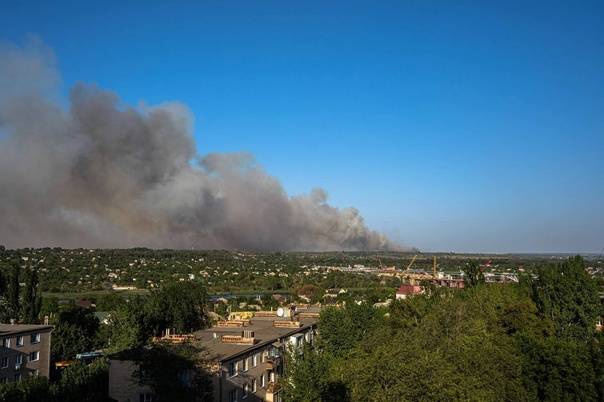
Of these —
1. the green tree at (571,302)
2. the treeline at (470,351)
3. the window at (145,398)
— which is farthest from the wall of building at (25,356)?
the green tree at (571,302)

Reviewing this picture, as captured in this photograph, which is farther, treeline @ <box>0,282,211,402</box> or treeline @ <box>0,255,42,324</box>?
treeline @ <box>0,255,42,324</box>

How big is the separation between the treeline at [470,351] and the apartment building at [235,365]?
2800 mm

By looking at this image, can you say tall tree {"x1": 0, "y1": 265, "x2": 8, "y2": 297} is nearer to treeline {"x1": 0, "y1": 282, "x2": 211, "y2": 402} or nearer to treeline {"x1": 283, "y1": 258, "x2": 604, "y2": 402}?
treeline {"x1": 0, "y1": 282, "x2": 211, "y2": 402}

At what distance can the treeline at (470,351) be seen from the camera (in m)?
22.2

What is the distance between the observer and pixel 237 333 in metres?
36.8

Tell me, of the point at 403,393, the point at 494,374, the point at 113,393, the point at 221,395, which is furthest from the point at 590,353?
the point at 113,393

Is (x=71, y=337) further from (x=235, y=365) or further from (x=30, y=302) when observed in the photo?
(x=235, y=365)

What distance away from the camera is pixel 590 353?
3453 centimetres

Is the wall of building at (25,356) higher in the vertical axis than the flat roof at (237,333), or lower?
lower

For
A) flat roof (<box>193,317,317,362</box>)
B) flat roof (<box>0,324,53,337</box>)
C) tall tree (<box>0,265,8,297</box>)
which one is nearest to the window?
flat roof (<box>193,317,317,362</box>)

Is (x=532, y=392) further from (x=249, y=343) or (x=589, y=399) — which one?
(x=249, y=343)

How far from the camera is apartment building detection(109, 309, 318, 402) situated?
94.0 feet

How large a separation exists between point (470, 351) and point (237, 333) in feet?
48.2

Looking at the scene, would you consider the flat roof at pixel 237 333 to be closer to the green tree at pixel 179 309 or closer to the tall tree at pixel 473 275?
the green tree at pixel 179 309
